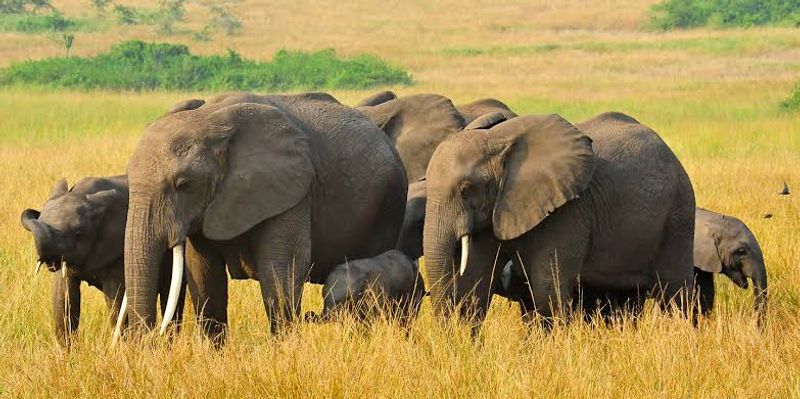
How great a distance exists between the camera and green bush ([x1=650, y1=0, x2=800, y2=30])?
47.3 metres

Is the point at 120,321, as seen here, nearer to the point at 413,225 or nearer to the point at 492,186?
the point at 492,186

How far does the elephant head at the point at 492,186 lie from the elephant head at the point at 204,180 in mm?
730

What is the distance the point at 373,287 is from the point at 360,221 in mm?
538

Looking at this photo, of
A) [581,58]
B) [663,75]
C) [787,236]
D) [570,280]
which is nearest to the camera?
[570,280]

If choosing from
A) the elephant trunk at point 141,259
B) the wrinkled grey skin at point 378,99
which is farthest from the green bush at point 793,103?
the elephant trunk at point 141,259

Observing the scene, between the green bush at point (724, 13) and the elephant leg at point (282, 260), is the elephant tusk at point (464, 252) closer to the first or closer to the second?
the elephant leg at point (282, 260)

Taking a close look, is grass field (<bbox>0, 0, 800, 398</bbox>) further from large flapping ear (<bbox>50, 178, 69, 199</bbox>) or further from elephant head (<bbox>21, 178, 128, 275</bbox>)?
large flapping ear (<bbox>50, 178, 69, 199</bbox>)

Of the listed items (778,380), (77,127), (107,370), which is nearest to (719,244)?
(778,380)

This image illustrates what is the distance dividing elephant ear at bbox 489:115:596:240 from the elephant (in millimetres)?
2537

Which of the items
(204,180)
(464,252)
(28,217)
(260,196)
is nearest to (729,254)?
(464,252)

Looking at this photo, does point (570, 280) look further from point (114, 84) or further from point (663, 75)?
point (663, 75)

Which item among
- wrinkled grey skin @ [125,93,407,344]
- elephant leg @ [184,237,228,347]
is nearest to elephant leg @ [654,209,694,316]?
wrinkled grey skin @ [125,93,407,344]

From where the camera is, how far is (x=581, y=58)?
38.4 m

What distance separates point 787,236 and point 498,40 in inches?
1405
